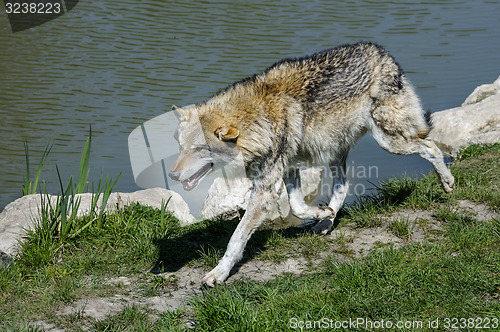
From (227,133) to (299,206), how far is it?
1313 mm

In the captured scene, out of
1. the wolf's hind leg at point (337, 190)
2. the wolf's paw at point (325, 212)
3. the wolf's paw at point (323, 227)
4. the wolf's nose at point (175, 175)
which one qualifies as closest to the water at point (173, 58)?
the wolf's hind leg at point (337, 190)

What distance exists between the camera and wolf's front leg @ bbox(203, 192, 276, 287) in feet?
18.6

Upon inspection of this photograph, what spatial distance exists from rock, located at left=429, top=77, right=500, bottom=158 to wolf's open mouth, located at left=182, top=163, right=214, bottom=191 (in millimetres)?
4755

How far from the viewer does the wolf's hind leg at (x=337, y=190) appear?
6.74 metres

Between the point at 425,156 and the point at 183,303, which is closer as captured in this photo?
the point at 183,303

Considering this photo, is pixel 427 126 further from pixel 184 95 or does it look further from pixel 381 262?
pixel 184 95

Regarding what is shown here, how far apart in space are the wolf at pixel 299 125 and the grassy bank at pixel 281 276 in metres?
0.43

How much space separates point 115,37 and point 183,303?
38.5 feet

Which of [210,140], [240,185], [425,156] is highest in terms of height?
[210,140]

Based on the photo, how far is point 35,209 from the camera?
6914mm

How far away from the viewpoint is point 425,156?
22.4 feet

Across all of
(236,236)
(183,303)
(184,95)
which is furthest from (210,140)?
(184,95)

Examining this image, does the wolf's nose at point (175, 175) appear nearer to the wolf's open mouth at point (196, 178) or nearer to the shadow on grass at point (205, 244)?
the wolf's open mouth at point (196, 178)

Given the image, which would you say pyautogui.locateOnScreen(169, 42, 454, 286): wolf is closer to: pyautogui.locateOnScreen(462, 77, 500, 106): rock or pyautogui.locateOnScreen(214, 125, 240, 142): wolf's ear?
pyautogui.locateOnScreen(214, 125, 240, 142): wolf's ear
